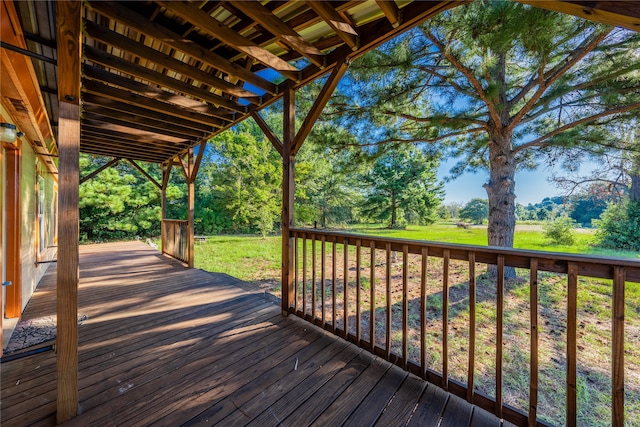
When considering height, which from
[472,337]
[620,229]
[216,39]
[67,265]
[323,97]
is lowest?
[472,337]

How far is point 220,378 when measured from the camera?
180 cm

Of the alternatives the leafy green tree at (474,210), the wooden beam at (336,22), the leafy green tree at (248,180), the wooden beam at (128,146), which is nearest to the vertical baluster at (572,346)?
the wooden beam at (336,22)

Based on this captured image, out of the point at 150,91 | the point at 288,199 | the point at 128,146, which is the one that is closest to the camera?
the point at 150,91

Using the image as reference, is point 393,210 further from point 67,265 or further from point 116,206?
point 67,265

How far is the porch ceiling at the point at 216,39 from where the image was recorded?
1.71 metres

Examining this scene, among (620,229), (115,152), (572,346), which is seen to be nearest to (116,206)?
(115,152)

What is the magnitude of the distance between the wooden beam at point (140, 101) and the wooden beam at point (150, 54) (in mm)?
1002

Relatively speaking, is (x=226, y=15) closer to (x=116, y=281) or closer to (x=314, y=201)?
(x=116, y=281)

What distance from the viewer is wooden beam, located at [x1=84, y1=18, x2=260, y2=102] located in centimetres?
192

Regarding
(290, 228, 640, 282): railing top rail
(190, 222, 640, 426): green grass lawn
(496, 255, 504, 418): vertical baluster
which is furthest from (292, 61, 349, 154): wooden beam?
(190, 222, 640, 426): green grass lawn

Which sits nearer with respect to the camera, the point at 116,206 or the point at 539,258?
the point at 539,258

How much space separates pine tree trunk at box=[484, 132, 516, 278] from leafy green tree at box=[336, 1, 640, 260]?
0.06 feet

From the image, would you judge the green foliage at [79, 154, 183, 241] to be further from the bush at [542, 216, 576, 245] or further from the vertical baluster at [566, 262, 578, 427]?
the bush at [542, 216, 576, 245]

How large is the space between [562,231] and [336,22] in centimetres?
942
